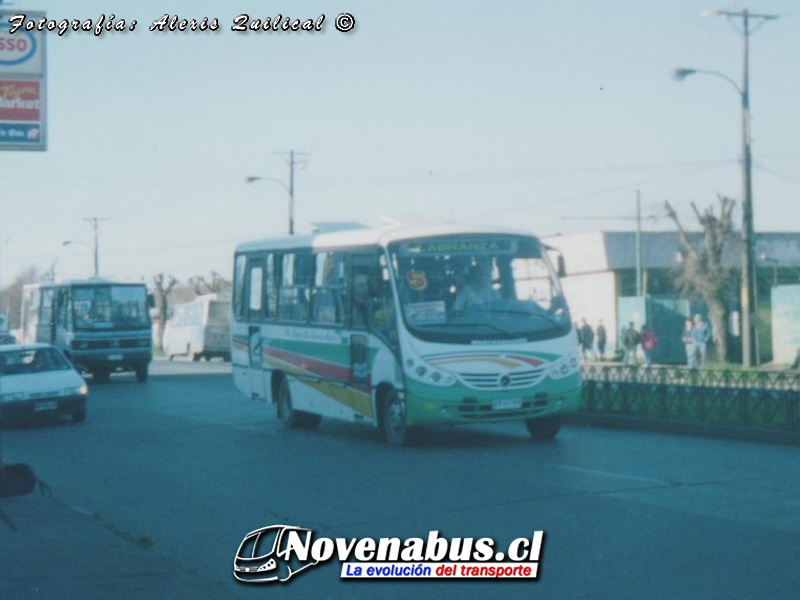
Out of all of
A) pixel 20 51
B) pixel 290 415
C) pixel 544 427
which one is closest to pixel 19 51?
pixel 20 51

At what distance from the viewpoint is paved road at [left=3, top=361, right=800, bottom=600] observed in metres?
8.07

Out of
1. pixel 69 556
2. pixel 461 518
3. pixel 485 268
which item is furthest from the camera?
pixel 485 268

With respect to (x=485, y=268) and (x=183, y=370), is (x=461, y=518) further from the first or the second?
(x=183, y=370)

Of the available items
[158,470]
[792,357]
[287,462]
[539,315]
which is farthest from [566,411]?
[792,357]

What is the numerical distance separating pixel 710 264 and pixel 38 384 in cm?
3423

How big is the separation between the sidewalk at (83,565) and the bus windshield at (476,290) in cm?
613

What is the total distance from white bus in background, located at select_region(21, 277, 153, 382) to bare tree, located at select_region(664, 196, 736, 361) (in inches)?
919

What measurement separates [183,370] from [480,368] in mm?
30101

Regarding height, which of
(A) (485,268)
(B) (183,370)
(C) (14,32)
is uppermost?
(C) (14,32)

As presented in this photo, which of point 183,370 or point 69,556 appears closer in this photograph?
point 69,556

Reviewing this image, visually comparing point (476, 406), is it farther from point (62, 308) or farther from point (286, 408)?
point (62, 308)

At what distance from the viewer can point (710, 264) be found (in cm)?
5034

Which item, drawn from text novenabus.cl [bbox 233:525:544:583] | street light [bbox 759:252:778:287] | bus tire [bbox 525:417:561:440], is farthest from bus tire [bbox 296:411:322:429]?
street light [bbox 759:252:778:287]

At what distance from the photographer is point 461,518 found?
10398 mm
